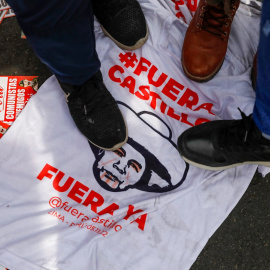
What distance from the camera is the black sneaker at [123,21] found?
953 mm

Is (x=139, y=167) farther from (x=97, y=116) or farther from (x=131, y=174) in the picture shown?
(x=97, y=116)

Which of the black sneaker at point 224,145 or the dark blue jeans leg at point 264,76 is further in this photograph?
the black sneaker at point 224,145

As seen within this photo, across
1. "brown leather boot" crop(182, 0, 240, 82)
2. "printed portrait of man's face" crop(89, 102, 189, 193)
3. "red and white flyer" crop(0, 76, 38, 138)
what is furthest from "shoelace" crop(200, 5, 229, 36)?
"red and white flyer" crop(0, 76, 38, 138)

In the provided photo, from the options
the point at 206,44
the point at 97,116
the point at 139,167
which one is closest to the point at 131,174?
the point at 139,167

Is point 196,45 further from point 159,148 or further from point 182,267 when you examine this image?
point 182,267

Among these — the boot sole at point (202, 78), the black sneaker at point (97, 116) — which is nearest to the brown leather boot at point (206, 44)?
the boot sole at point (202, 78)

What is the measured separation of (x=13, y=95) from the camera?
1.03m

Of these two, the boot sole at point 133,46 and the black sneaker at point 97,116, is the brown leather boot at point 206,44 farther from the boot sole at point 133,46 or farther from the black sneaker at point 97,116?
the black sneaker at point 97,116

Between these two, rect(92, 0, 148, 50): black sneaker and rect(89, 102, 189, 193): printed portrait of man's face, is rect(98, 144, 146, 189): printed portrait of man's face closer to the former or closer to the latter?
rect(89, 102, 189, 193): printed portrait of man's face

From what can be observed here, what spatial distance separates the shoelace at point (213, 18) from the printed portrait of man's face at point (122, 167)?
43cm

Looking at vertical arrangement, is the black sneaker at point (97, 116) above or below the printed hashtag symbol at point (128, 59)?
below

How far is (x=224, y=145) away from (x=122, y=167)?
0.30 m

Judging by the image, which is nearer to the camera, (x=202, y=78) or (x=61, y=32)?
(x=61, y=32)

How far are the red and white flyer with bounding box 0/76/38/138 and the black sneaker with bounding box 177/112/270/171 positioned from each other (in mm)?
510
